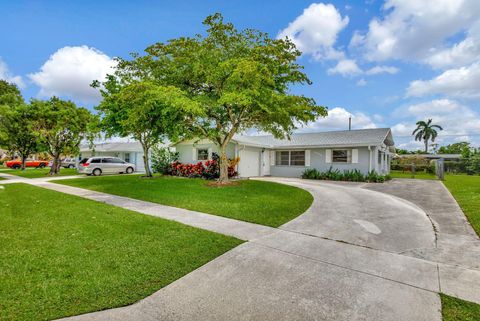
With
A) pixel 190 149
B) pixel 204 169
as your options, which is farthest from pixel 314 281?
pixel 190 149

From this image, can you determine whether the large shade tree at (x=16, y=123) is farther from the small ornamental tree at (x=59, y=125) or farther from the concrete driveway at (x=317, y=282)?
the concrete driveway at (x=317, y=282)

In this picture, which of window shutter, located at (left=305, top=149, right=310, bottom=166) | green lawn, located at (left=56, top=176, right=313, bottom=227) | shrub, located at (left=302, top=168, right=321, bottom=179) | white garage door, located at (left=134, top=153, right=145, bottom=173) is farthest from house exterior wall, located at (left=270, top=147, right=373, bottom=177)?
white garage door, located at (left=134, top=153, right=145, bottom=173)

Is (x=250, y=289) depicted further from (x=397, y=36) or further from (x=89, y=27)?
(x=89, y=27)

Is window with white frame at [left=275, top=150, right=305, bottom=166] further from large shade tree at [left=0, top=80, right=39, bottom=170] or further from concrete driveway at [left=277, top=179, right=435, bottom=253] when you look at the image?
large shade tree at [left=0, top=80, right=39, bottom=170]

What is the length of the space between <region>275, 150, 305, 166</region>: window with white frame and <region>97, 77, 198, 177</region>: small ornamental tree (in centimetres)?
1009

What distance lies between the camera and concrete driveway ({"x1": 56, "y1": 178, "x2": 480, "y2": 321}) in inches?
101

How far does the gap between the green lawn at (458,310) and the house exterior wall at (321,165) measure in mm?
15124

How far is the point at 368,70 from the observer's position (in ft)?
50.7

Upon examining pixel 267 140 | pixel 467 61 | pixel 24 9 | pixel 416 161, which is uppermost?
pixel 24 9

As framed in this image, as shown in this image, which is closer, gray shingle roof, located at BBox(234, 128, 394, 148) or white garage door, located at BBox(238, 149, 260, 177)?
gray shingle roof, located at BBox(234, 128, 394, 148)

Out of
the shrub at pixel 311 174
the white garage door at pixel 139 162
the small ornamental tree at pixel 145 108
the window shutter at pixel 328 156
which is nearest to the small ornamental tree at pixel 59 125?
the small ornamental tree at pixel 145 108

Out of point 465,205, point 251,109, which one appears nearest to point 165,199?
point 251,109

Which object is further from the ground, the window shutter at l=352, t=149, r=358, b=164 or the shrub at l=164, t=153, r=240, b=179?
the window shutter at l=352, t=149, r=358, b=164

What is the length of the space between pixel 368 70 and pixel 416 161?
49.6 ft
